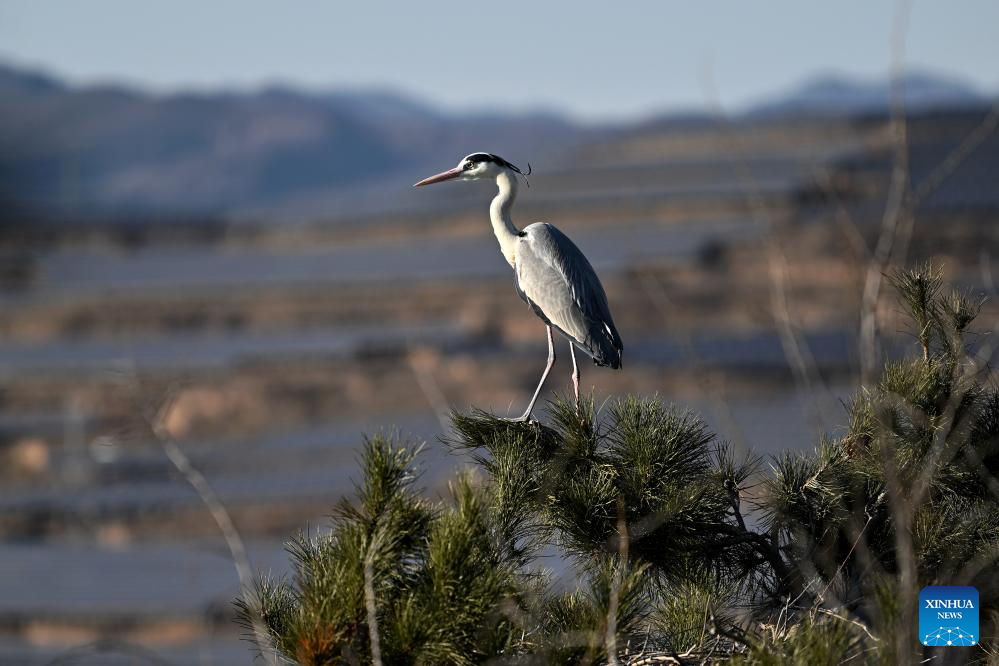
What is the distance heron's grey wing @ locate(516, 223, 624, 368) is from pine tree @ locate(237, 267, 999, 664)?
263 millimetres

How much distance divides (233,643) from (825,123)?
36705mm

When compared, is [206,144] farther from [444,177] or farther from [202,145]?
[444,177]

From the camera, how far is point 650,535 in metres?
4.59

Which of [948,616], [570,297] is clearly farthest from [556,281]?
[948,616]

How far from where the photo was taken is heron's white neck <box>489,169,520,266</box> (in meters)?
5.06

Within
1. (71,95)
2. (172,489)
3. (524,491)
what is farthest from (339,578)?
(71,95)

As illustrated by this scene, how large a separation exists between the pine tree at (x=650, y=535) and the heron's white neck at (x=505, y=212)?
0.70 metres

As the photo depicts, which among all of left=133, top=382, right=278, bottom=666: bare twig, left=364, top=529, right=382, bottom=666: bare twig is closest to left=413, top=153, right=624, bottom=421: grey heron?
left=364, top=529, right=382, bottom=666: bare twig

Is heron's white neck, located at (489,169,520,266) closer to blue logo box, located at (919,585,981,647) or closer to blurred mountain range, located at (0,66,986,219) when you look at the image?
blue logo box, located at (919,585,981,647)

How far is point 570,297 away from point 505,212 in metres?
0.38

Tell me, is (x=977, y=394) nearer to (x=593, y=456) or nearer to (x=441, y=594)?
(x=593, y=456)

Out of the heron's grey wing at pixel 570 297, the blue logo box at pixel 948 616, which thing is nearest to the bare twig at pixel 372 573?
the heron's grey wing at pixel 570 297

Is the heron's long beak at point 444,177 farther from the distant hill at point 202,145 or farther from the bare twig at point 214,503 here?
the distant hill at point 202,145

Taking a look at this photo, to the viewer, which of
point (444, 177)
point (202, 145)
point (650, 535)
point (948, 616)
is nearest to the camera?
point (948, 616)
